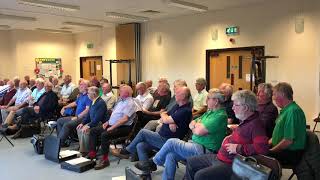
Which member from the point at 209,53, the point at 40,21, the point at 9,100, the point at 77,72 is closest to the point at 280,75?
the point at 209,53

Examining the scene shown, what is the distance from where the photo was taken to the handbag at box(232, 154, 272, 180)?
7.17 feet

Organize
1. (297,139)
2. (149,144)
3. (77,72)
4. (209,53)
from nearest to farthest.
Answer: (297,139)
(149,144)
(209,53)
(77,72)

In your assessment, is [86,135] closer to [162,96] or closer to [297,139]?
[162,96]

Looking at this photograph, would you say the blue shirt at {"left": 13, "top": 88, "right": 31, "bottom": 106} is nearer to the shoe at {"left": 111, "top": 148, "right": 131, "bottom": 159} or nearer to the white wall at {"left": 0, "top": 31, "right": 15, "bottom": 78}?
the shoe at {"left": 111, "top": 148, "right": 131, "bottom": 159}

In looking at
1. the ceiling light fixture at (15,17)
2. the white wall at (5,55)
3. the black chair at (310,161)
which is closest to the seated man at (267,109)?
the black chair at (310,161)

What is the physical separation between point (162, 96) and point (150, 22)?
450 cm

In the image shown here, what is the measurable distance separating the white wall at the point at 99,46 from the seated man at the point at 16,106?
Result: 3890 mm

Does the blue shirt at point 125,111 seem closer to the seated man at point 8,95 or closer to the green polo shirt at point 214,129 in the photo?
the green polo shirt at point 214,129

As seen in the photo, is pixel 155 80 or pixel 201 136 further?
pixel 155 80

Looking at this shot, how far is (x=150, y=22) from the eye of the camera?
9.41 metres

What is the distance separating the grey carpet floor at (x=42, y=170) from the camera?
399 cm

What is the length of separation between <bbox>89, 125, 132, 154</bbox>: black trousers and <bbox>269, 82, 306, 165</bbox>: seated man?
211cm

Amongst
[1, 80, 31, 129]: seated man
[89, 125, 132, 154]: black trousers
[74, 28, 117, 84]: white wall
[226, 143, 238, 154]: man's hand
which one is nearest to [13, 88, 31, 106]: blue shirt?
[1, 80, 31, 129]: seated man

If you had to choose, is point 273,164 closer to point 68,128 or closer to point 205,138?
point 205,138
